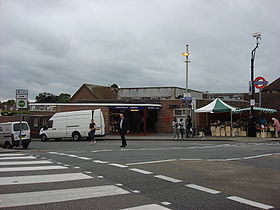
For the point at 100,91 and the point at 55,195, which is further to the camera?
the point at 100,91

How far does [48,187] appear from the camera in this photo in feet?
21.8

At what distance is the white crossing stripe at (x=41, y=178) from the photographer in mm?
7208

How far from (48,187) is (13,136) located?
41.6ft

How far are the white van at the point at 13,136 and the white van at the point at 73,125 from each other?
7053 millimetres

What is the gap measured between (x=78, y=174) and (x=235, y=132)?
64.8 feet

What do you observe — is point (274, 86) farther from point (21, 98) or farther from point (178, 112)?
point (21, 98)

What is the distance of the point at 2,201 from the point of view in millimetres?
5590

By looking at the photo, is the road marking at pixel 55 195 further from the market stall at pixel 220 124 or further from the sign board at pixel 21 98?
the market stall at pixel 220 124

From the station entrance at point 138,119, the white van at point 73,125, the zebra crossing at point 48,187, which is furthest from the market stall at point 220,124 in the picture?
the zebra crossing at point 48,187

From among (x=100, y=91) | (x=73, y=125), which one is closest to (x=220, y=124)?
(x=73, y=125)

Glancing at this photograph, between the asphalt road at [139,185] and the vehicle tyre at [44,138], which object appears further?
the vehicle tyre at [44,138]

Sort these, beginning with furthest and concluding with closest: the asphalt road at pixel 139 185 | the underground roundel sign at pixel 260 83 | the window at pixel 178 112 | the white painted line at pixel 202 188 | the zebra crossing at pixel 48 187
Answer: the window at pixel 178 112 < the underground roundel sign at pixel 260 83 < the white painted line at pixel 202 188 < the zebra crossing at pixel 48 187 < the asphalt road at pixel 139 185

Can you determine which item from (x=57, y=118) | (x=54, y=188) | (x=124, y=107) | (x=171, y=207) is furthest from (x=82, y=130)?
(x=171, y=207)

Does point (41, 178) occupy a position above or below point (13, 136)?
below
